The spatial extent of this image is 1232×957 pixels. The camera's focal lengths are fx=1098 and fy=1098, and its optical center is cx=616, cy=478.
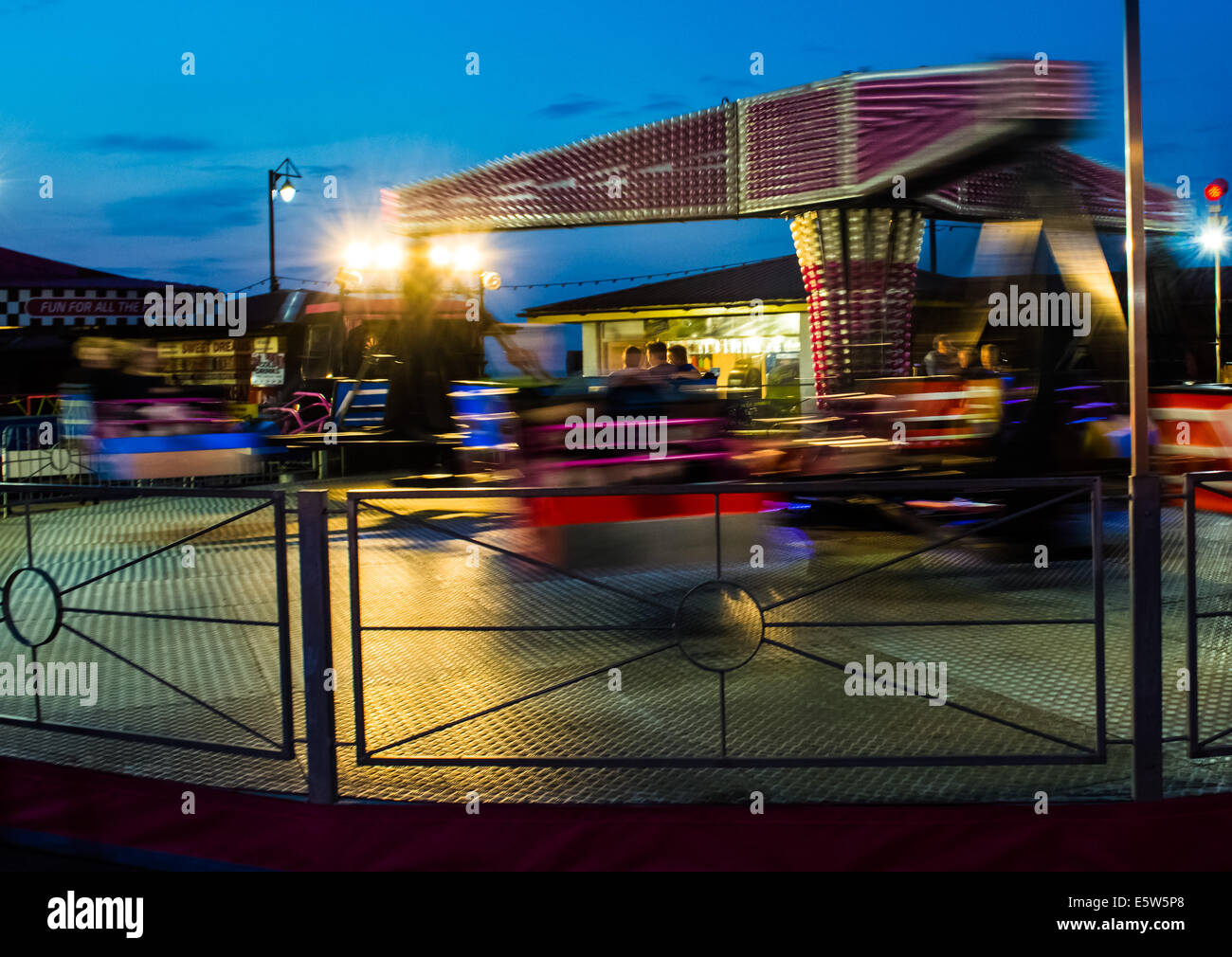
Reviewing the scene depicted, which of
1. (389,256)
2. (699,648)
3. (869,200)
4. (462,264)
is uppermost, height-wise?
(869,200)

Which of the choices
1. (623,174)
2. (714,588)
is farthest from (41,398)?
(714,588)

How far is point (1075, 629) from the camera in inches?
237

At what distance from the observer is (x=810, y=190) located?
46.1ft

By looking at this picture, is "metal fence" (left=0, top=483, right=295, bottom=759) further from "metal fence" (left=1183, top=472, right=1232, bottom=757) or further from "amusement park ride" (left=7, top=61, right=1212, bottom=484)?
"metal fence" (left=1183, top=472, right=1232, bottom=757)

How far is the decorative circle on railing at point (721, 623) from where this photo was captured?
3.51 metres

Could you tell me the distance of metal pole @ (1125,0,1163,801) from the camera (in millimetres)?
3312

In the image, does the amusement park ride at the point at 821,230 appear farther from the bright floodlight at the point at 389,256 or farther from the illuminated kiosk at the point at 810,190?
the bright floodlight at the point at 389,256

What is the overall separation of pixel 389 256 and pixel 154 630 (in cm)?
759

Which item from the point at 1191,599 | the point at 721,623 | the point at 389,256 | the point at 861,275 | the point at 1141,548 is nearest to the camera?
the point at 1141,548

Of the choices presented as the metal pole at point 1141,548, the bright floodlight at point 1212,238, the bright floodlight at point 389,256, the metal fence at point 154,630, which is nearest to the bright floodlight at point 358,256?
the bright floodlight at point 389,256

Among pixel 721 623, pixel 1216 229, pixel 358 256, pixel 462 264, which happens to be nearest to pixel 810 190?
pixel 462 264

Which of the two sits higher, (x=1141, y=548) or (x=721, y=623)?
(x=1141, y=548)

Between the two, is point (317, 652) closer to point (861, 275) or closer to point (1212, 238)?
point (861, 275)

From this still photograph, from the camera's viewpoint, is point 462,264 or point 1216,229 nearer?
point 462,264
